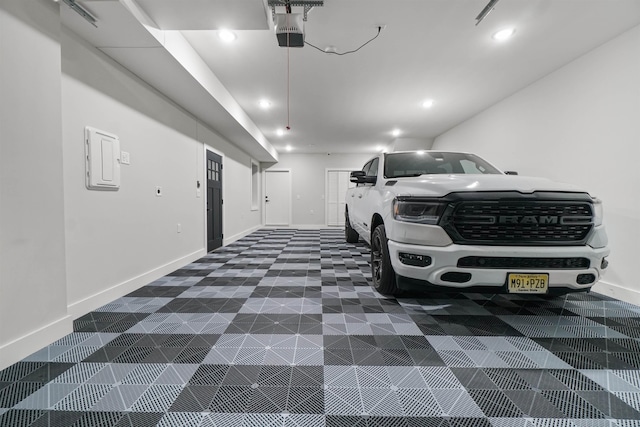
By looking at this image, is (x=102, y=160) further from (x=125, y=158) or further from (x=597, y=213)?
(x=597, y=213)

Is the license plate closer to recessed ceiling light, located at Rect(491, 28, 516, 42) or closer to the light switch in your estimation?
recessed ceiling light, located at Rect(491, 28, 516, 42)

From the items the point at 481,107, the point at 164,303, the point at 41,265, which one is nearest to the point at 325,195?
the point at 481,107

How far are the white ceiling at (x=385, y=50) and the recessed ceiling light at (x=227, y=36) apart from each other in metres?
0.05

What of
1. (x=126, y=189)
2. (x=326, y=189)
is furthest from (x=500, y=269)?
(x=326, y=189)

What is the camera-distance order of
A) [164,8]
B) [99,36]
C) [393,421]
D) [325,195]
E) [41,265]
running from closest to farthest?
[393,421]
[41,265]
[164,8]
[99,36]
[325,195]

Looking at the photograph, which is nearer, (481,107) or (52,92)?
(52,92)

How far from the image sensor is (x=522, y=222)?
5.38 feet

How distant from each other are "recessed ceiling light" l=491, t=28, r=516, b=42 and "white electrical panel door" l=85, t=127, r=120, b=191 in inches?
158

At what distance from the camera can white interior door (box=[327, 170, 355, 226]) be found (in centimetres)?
924

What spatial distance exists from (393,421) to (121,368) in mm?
1414

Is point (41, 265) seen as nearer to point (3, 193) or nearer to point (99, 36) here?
point (3, 193)

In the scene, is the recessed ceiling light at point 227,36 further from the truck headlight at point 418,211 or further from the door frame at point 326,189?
the door frame at point 326,189

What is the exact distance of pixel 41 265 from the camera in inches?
62.5

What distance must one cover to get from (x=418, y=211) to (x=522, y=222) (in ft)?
2.11
